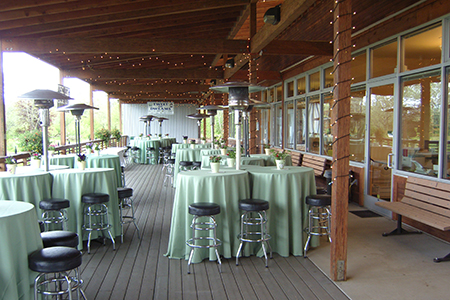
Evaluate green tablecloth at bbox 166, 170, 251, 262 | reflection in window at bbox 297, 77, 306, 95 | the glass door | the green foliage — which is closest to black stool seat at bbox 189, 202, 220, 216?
green tablecloth at bbox 166, 170, 251, 262

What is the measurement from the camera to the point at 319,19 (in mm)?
5836

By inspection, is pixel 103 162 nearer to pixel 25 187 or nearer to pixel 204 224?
pixel 25 187

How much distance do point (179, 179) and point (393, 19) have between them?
3.83m

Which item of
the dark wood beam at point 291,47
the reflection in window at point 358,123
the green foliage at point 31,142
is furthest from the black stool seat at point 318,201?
the green foliage at point 31,142

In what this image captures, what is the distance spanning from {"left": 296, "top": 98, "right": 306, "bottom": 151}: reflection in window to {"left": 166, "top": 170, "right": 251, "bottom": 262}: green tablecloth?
17.6 feet

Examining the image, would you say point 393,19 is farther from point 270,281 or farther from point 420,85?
point 270,281

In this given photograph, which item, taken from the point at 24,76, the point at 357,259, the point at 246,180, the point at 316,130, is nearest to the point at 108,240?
the point at 246,180

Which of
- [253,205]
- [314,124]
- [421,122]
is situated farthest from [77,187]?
[314,124]

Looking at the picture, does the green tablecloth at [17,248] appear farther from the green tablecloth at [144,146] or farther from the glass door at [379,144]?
the green tablecloth at [144,146]

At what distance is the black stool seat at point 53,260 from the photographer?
220 centimetres

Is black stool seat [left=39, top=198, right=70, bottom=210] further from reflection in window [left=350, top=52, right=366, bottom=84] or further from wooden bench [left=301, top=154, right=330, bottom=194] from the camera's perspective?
reflection in window [left=350, top=52, right=366, bottom=84]

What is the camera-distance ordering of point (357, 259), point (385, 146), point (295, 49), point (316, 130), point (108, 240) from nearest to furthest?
1. point (357, 259)
2. point (108, 240)
3. point (385, 146)
4. point (295, 49)
5. point (316, 130)

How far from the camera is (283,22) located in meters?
4.73

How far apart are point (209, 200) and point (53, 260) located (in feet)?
5.55
